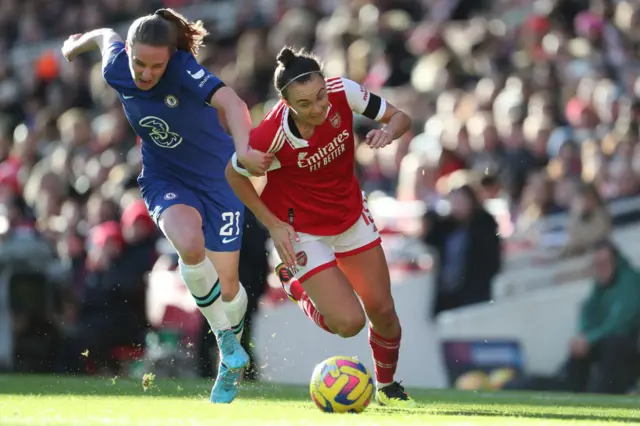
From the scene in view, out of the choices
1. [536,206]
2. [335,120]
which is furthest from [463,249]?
[335,120]

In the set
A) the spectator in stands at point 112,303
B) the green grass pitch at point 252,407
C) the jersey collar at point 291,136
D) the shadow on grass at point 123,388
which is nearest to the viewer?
the green grass pitch at point 252,407

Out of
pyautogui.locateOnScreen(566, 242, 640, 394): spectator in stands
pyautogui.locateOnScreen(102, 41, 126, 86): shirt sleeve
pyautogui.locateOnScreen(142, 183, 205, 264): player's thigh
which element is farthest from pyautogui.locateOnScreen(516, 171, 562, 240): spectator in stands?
pyautogui.locateOnScreen(102, 41, 126, 86): shirt sleeve

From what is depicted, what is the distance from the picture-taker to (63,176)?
55.6 ft

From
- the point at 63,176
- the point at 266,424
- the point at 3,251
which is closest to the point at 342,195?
the point at 266,424

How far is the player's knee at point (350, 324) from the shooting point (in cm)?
962

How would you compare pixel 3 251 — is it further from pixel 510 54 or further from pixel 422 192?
pixel 510 54

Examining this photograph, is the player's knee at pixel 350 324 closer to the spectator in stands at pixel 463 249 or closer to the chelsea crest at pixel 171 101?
the chelsea crest at pixel 171 101

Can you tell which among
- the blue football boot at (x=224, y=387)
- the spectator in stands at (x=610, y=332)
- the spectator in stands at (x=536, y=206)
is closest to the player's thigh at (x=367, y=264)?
the blue football boot at (x=224, y=387)

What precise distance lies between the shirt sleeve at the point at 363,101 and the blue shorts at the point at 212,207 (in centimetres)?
136

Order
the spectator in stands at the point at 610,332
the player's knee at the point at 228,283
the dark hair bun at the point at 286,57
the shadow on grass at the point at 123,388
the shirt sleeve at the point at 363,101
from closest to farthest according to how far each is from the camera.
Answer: the dark hair bun at the point at 286,57, the shirt sleeve at the point at 363,101, the player's knee at the point at 228,283, the shadow on grass at the point at 123,388, the spectator in stands at the point at 610,332

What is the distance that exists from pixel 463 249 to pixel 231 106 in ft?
16.0

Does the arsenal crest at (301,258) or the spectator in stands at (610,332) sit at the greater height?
the arsenal crest at (301,258)

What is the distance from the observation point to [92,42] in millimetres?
10500

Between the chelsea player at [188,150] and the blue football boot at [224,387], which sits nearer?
the chelsea player at [188,150]
